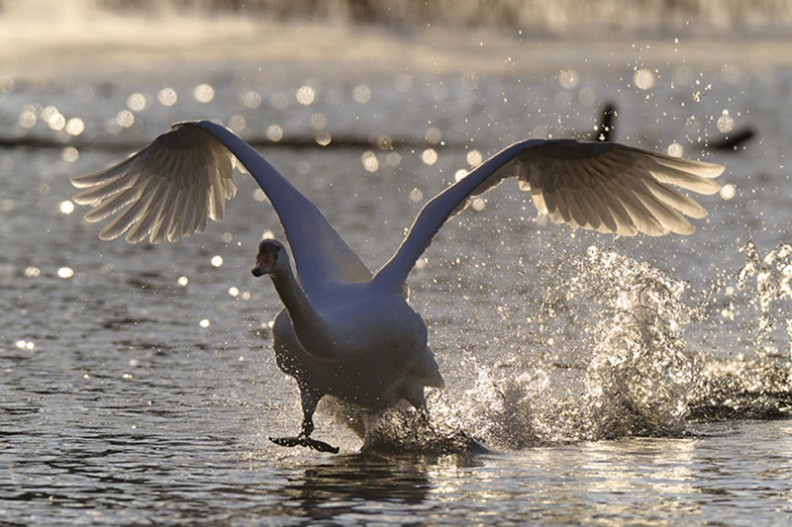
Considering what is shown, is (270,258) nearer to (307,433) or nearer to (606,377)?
(307,433)

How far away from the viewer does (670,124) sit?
41031mm

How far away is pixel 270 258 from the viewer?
9281 mm

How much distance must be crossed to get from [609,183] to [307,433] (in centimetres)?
279

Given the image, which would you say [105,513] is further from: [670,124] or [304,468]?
[670,124]

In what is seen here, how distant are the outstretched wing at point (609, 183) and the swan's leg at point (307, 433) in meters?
1.74

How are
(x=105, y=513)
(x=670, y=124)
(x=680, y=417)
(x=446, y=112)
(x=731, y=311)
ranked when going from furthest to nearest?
(x=446, y=112)
(x=670, y=124)
(x=731, y=311)
(x=680, y=417)
(x=105, y=513)

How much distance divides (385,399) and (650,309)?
295 centimetres

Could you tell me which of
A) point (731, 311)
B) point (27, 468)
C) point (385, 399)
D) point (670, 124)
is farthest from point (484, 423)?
point (670, 124)

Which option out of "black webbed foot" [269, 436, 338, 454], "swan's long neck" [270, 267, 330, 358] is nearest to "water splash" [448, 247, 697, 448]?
"black webbed foot" [269, 436, 338, 454]

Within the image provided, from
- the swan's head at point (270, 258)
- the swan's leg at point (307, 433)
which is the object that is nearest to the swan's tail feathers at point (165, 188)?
the swan's leg at point (307, 433)

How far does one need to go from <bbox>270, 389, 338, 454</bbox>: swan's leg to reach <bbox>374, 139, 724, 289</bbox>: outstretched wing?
68.5 inches

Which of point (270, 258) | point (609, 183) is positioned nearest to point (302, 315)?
point (270, 258)

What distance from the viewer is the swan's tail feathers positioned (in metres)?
12.2

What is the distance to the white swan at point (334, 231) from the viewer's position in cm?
998
